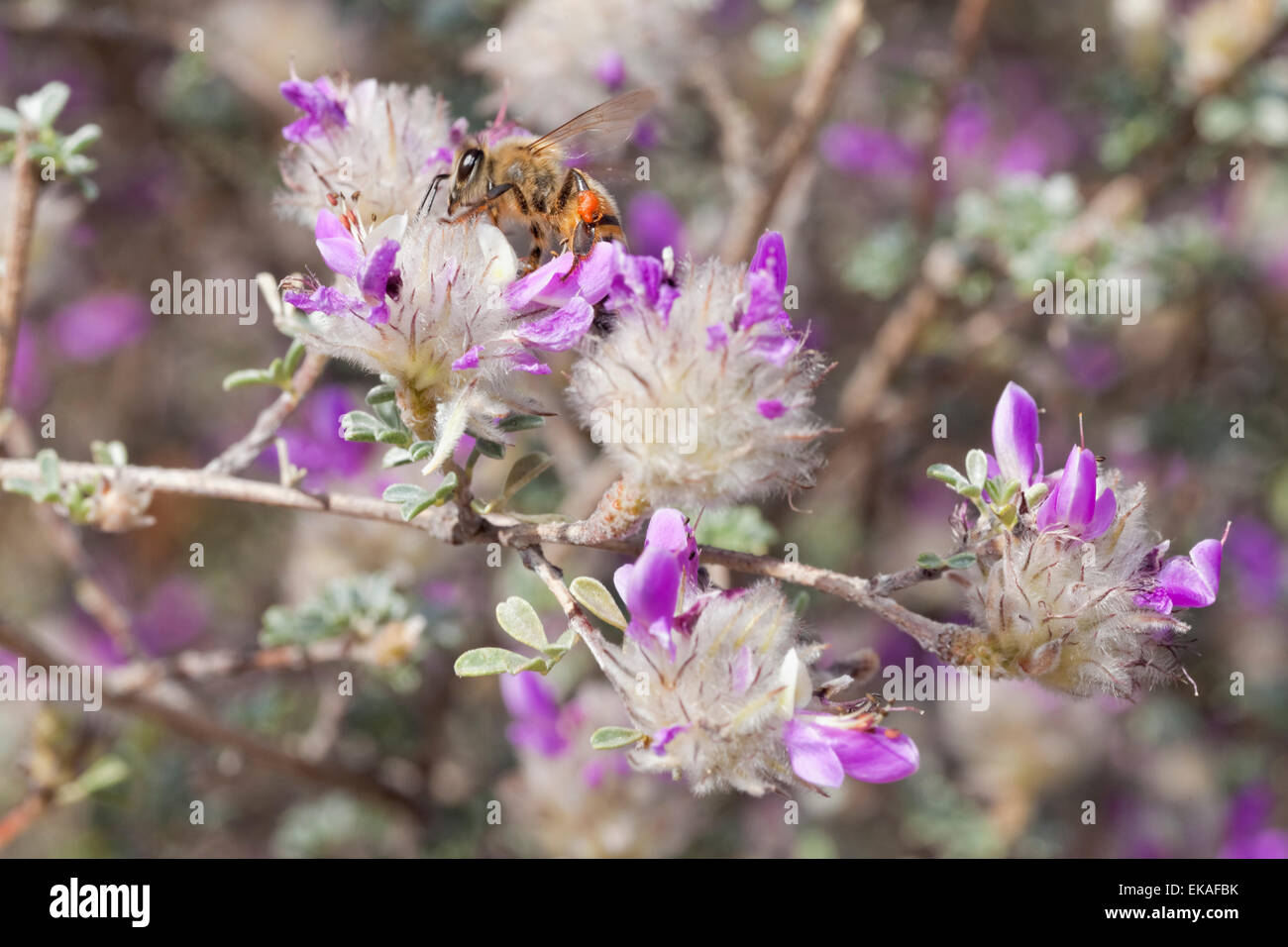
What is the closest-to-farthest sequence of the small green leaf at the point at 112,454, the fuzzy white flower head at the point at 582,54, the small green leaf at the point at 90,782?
1. the small green leaf at the point at 112,454
2. the small green leaf at the point at 90,782
3. the fuzzy white flower head at the point at 582,54

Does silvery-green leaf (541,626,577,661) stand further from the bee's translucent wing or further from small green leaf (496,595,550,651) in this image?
the bee's translucent wing

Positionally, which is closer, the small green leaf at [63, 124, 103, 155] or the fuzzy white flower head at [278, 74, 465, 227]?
the fuzzy white flower head at [278, 74, 465, 227]

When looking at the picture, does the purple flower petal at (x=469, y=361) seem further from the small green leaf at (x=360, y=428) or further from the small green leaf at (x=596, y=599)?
the small green leaf at (x=596, y=599)

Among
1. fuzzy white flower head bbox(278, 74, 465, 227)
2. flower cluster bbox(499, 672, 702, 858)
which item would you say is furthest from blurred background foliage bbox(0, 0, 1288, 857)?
fuzzy white flower head bbox(278, 74, 465, 227)

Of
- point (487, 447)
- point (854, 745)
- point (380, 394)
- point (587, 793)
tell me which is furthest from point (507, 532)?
point (587, 793)

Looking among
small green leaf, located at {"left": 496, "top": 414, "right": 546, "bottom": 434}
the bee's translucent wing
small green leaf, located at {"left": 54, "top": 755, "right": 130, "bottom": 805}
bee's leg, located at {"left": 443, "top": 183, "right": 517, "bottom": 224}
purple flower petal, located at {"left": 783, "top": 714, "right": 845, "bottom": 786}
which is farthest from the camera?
small green leaf, located at {"left": 54, "top": 755, "right": 130, "bottom": 805}

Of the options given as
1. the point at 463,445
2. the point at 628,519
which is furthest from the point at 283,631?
the point at 628,519

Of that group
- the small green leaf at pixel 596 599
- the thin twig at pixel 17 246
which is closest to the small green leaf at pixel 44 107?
the thin twig at pixel 17 246
